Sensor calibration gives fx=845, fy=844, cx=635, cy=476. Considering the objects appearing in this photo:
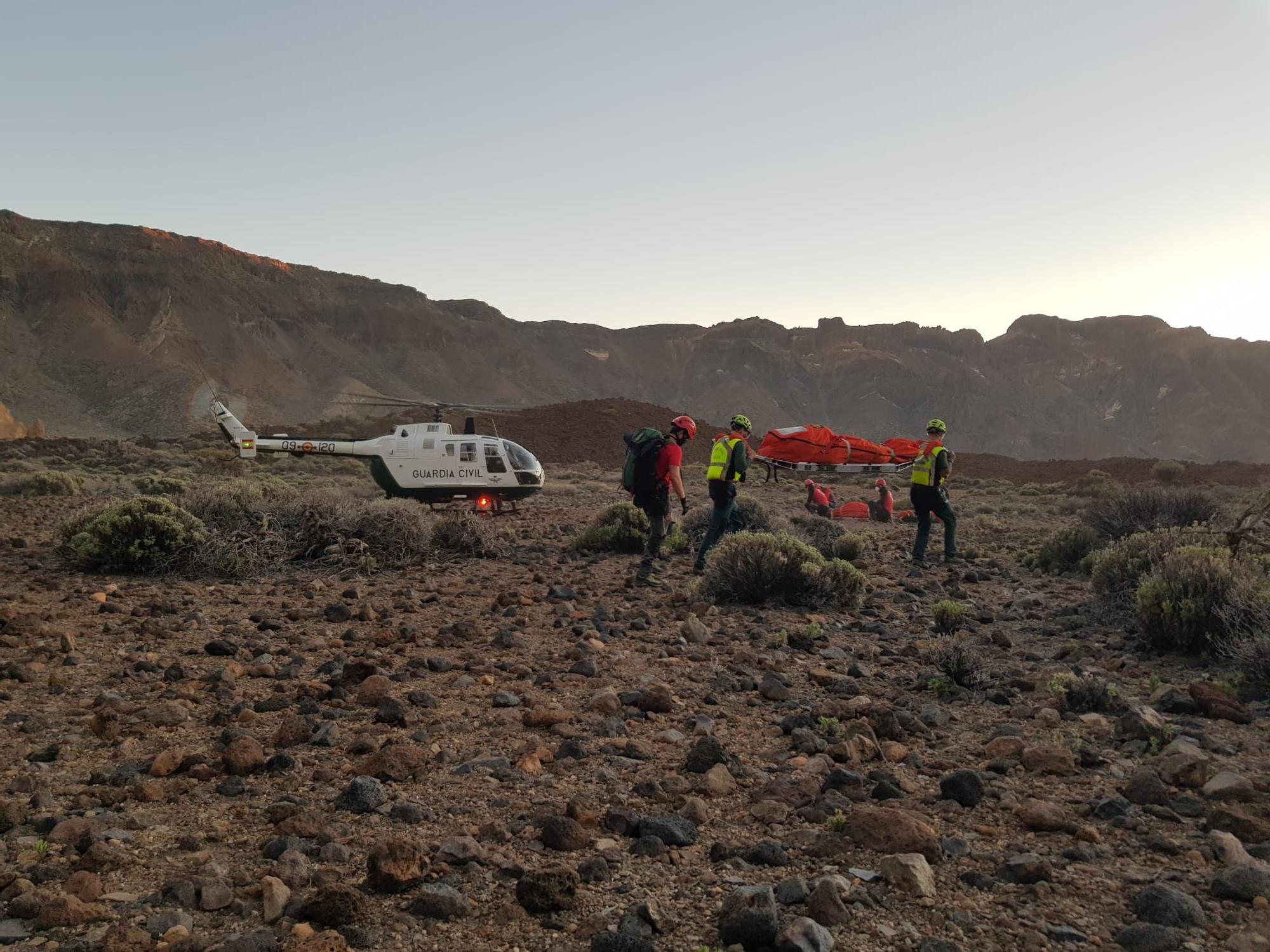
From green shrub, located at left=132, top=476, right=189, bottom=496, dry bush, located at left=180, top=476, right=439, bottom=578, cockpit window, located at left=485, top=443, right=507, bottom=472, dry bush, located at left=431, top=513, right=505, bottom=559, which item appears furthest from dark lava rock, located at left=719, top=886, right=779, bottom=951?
green shrub, located at left=132, top=476, right=189, bottom=496

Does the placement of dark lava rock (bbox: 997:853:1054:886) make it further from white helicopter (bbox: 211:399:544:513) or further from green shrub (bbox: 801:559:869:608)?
white helicopter (bbox: 211:399:544:513)

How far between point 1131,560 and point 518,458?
11.8 m

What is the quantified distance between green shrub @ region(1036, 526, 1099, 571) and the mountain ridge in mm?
66971

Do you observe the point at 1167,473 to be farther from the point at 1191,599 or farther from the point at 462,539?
the point at 462,539

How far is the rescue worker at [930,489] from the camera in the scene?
12609mm

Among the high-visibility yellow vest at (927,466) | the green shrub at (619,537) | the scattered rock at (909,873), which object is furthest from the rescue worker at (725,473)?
the scattered rock at (909,873)

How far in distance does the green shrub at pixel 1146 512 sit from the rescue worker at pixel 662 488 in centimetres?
756

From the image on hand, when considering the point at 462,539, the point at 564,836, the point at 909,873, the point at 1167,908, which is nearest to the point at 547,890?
the point at 564,836

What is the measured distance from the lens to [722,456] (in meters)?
10.4

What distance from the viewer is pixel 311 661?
6344mm

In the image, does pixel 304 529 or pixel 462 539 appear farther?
pixel 462 539

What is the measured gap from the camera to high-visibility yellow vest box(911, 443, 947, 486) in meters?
12.6

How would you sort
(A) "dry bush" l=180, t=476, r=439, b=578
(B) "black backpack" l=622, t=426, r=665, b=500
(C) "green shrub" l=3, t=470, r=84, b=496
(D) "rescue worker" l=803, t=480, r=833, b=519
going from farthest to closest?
(C) "green shrub" l=3, t=470, r=84, b=496, (D) "rescue worker" l=803, t=480, r=833, b=519, (B) "black backpack" l=622, t=426, r=665, b=500, (A) "dry bush" l=180, t=476, r=439, b=578

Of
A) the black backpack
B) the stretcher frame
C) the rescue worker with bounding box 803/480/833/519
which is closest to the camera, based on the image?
the black backpack
